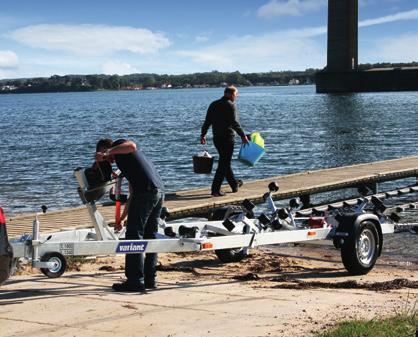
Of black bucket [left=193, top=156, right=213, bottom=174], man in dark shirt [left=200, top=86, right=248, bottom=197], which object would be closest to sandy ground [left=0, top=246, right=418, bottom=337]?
man in dark shirt [left=200, top=86, right=248, bottom=197]

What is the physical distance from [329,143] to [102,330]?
37.9 meters

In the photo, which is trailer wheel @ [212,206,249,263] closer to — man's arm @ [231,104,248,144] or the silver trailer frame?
the silver trailer frame

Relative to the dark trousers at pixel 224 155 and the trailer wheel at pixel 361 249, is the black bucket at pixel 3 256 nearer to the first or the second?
the trailer wheel at pixel 361 249

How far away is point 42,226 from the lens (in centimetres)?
1253

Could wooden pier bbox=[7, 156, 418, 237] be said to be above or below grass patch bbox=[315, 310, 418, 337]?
below

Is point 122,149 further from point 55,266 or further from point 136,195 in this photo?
point 55,266

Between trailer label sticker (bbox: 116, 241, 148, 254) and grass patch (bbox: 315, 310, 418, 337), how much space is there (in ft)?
A: 7.86

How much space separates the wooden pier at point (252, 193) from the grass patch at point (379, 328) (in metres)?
6.39

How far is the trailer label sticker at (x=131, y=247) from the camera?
816cm

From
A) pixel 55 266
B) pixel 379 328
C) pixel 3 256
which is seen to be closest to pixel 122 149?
pixel 55 266

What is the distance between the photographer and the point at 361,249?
382 inches

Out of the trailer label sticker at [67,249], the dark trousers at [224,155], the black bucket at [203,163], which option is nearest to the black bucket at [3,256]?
the trailer label sticker at [67,249]

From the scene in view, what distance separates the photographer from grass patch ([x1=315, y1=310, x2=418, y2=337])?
6211mm

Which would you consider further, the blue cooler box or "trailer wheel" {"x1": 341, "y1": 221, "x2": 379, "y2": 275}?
the blue cooler box
